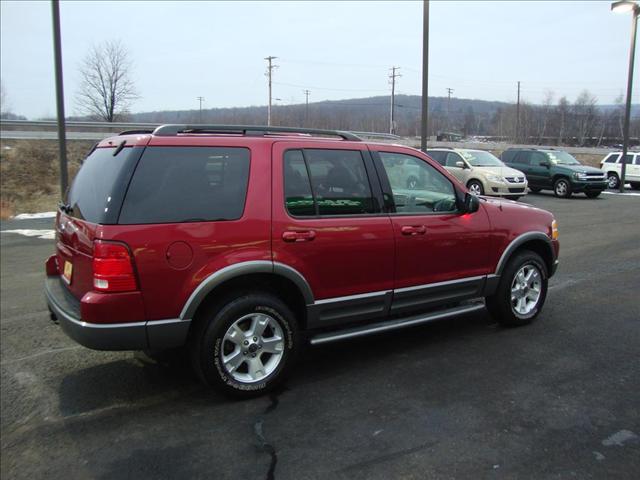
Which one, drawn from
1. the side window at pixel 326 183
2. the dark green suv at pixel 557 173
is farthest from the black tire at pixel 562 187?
the side window at pixel 326 183

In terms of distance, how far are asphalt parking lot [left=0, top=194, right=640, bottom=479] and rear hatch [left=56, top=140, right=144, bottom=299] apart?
88cm

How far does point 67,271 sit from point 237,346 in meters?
1.36

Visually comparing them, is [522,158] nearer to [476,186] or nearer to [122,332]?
[476,186]

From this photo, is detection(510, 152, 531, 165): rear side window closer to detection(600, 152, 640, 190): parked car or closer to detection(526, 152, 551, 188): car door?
detection(526, 152, 551, 188): car door

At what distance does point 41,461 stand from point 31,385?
1.19 metres

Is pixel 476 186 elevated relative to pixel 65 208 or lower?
lower

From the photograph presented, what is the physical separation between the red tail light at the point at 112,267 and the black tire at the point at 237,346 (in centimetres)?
59

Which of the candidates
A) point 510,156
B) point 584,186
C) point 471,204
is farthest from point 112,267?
point 510,156

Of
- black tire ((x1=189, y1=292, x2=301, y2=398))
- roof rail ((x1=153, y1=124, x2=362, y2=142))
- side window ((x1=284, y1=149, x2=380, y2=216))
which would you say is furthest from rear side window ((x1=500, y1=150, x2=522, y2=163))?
black tire ((x1=189, y1=292, x2=301, y2=398))

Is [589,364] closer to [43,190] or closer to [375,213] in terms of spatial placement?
[375,213]

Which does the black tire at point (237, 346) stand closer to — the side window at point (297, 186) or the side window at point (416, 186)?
the side window at point (297, 186)

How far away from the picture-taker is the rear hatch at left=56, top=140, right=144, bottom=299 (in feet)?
11.0

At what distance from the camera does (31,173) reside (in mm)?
22391

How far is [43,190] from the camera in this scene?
20797mm
